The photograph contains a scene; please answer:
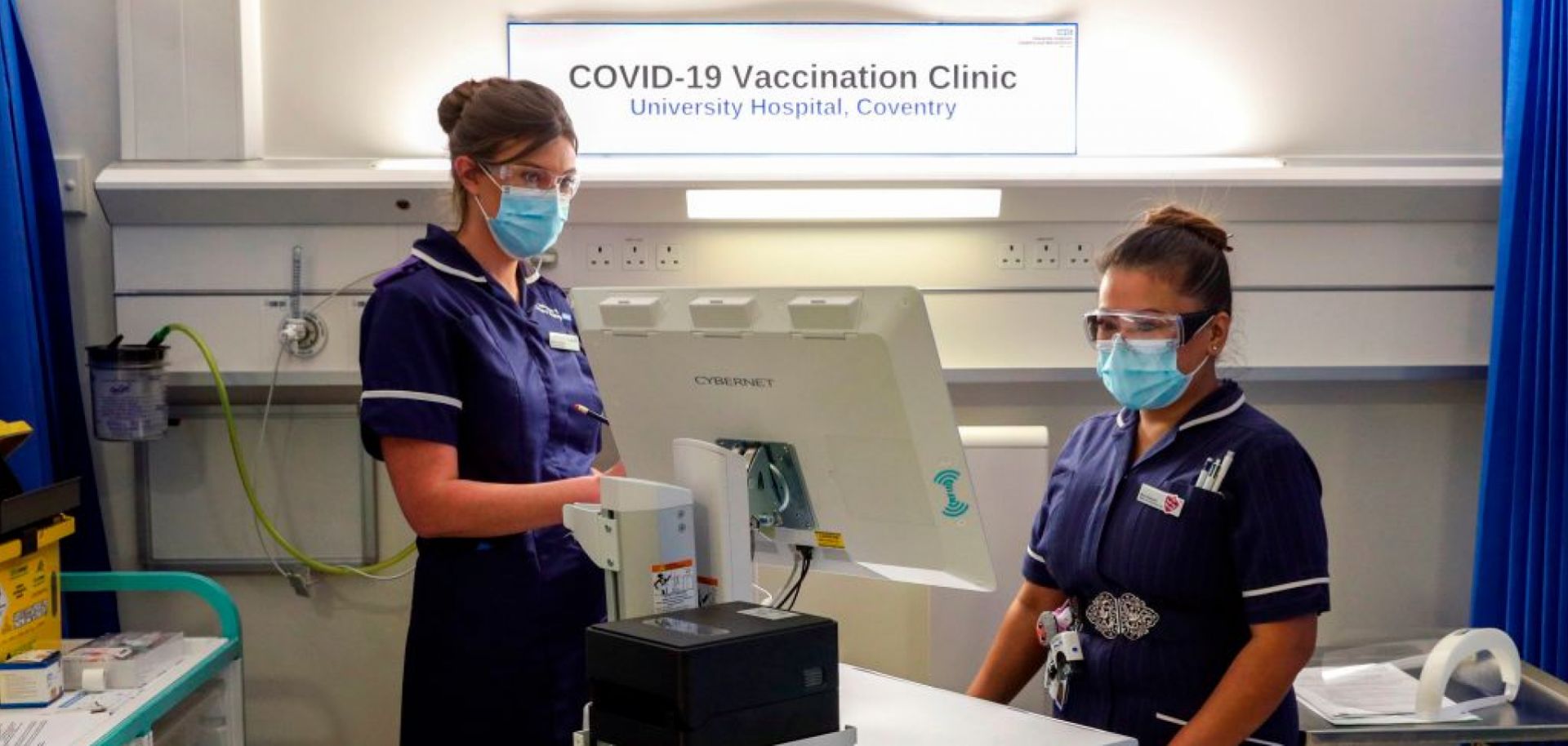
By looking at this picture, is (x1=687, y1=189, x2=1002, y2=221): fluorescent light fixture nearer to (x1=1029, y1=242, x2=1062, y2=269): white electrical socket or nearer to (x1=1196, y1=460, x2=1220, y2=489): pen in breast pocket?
(x1=1029, y1=242, x2=1062, y2=269): white electrical socket

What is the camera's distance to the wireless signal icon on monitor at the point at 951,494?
1429 mm

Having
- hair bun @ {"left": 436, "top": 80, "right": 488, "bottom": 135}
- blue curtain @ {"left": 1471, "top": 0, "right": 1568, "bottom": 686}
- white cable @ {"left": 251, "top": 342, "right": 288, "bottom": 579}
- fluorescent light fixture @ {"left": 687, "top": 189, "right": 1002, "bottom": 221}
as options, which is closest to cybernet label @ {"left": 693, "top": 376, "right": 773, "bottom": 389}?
hair bun @ {"left": 436, "top": 80, "right": 488, "bottom": 135}

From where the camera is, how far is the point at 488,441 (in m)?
1.99

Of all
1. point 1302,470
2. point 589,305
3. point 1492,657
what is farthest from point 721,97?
point 1492,657

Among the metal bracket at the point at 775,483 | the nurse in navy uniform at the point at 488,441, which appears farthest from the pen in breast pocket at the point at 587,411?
the metal bracket at the point at 775,483

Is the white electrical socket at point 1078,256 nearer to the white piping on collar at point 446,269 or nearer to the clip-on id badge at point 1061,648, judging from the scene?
the clip-on id badge at point 1061,648

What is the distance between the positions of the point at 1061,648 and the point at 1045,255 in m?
1.27

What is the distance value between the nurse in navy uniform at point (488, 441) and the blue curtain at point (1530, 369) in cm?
180

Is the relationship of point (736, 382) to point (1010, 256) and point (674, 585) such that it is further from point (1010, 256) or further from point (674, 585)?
point (1010, 256)

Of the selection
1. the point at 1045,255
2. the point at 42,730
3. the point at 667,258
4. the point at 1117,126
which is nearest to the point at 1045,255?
the point at 1045,255

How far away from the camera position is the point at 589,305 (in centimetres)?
164

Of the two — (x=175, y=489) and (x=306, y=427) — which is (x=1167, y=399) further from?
(x=175, y=489)

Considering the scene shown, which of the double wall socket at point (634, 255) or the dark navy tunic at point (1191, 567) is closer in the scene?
the dark navy tunic at point (1191, 567)

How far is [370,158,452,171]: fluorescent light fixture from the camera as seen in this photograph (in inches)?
111
